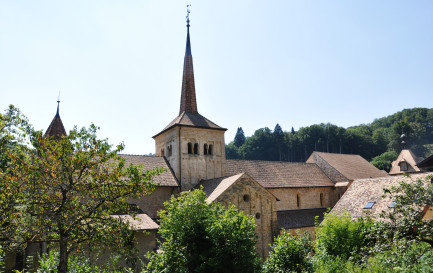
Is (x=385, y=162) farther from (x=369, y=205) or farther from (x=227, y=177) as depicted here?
(x=227, y=177)

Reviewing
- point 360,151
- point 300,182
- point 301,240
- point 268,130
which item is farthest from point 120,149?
point 360,151

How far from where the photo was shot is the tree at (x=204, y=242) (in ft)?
44.5

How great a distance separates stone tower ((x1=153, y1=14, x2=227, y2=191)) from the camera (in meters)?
27.2

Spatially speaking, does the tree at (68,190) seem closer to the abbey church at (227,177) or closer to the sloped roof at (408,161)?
the abbey church at (227,177)

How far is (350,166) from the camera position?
38.2 metres

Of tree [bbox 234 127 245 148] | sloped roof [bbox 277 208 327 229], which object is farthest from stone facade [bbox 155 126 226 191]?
tree [bbox 234 127 245 148]

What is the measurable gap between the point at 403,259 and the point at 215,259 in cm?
701

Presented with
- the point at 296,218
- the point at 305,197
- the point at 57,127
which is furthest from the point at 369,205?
the point at 57,127

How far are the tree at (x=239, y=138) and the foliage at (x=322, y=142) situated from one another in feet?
3.64

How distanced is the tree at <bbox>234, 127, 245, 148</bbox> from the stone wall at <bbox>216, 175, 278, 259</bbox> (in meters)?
78.0

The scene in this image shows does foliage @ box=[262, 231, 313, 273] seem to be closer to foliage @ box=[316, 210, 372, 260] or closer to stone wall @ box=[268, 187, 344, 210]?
foliage @ box=[316, 210, 372, 260]

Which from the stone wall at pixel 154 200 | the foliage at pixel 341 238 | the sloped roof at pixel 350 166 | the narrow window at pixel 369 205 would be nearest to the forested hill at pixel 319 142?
the sloped roof at pixel 350 166

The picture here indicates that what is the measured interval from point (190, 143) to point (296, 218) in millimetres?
12278

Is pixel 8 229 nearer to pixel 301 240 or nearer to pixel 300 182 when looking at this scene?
pixel 301 240
